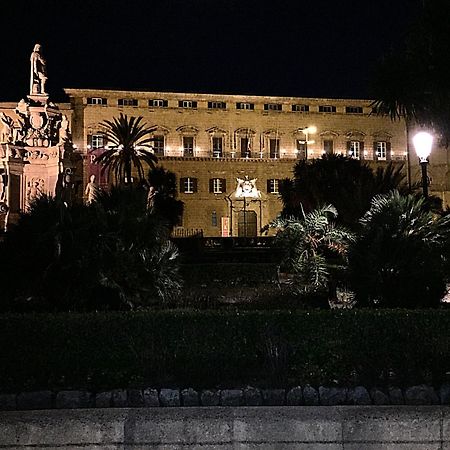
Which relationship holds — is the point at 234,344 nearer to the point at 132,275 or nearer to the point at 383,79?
the point at 132,275

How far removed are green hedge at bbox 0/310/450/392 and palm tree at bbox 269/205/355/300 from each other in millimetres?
4213

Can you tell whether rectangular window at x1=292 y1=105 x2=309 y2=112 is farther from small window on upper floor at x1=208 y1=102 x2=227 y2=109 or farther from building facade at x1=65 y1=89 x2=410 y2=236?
small window on upper floor at x1=208 y1=102 x2=227 y2=109

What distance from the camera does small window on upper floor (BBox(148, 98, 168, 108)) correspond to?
58.8 meters

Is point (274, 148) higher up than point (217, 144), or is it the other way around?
point (217, 144)

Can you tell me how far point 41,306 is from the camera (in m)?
9.27

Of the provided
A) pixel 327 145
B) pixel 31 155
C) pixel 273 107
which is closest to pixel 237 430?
pixel 31 155

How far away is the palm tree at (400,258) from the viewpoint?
9.30 metres

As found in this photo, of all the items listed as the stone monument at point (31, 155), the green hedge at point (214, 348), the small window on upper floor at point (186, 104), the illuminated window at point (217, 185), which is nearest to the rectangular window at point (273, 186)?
the illuminated window at point (217, 185)

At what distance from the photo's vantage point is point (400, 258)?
946 cm

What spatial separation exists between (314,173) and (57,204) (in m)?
30.7

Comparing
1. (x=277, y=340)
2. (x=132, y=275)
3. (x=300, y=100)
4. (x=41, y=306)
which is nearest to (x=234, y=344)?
(x=277, y=340)

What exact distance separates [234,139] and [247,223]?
879cm

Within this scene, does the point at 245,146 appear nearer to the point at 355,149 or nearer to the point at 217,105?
the point at 217,105

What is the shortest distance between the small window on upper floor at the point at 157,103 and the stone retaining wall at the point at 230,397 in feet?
180
